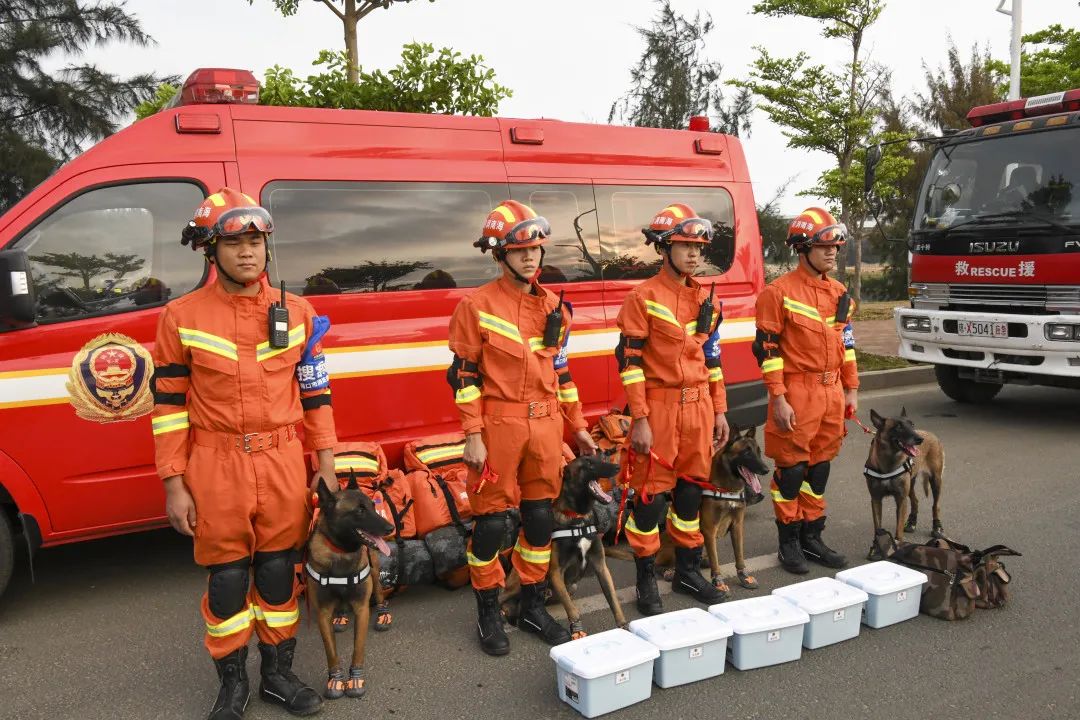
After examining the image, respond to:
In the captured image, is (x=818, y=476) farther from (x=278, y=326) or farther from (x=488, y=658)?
(x=278, y=326)

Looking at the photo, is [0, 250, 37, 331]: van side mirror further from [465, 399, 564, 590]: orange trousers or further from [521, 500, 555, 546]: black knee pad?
[521, 500, 555, 546]: black knee pad

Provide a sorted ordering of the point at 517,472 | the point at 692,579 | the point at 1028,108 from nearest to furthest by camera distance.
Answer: the point at 517,472 → the point at 692,579 → the point at 1028,108

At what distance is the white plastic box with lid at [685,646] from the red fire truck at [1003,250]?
581 centimetres

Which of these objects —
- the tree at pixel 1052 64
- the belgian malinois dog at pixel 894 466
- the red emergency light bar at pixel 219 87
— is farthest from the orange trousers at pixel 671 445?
the tree at pixel 1052 64

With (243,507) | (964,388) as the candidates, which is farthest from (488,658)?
(964,388)

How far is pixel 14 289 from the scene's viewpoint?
12.8 feet

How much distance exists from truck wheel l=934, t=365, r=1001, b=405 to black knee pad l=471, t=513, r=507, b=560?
7301mm

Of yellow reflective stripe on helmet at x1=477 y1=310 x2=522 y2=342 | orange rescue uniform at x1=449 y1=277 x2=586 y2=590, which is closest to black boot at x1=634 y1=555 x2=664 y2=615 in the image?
Answer: orange rescue uniform at x1=449 y1=277 x2=586 y2=590

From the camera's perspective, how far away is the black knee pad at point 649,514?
14.2ft

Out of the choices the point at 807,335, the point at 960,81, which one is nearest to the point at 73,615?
the point at 807,335

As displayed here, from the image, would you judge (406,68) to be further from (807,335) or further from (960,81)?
(960,81)

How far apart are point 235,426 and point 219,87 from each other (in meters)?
2.51

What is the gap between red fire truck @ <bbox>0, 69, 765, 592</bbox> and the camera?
4.21 meters

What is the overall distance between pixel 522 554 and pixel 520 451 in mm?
582
